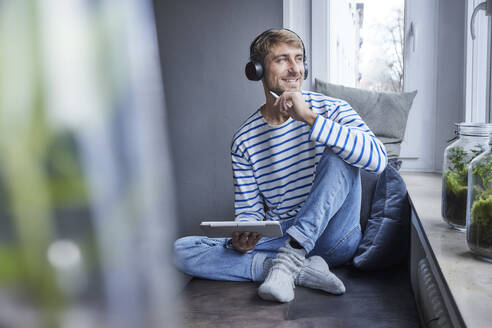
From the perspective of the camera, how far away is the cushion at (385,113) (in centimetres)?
195

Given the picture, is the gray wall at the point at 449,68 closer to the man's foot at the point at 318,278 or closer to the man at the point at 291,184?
the man at the point at 291,184

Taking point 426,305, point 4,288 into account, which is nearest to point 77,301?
point 4,288

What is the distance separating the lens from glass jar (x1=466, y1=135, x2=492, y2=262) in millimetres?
813

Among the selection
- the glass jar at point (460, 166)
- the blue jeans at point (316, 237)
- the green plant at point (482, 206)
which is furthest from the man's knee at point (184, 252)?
the green plant at point (482, 206)

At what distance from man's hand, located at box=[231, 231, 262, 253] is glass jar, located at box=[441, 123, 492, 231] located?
508 millimetres

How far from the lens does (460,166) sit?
104 centimetres

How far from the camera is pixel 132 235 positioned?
127 millimetres

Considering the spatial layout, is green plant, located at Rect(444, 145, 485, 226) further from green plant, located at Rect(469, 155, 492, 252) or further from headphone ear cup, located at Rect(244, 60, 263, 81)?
headphone ear cup, located at Rect(244, 60, 263, 81)

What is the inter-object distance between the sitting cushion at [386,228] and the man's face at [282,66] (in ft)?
1.35

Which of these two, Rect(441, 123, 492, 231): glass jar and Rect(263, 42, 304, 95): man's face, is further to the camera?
Rect(263, 42, 304, 95): man's face

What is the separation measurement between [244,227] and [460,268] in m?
0.54

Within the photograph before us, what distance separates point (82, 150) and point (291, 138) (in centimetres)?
142

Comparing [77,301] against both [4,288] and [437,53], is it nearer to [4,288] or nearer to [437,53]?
[4,288]

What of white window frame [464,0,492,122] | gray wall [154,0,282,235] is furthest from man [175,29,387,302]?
gray wall [154,0,282,235]
